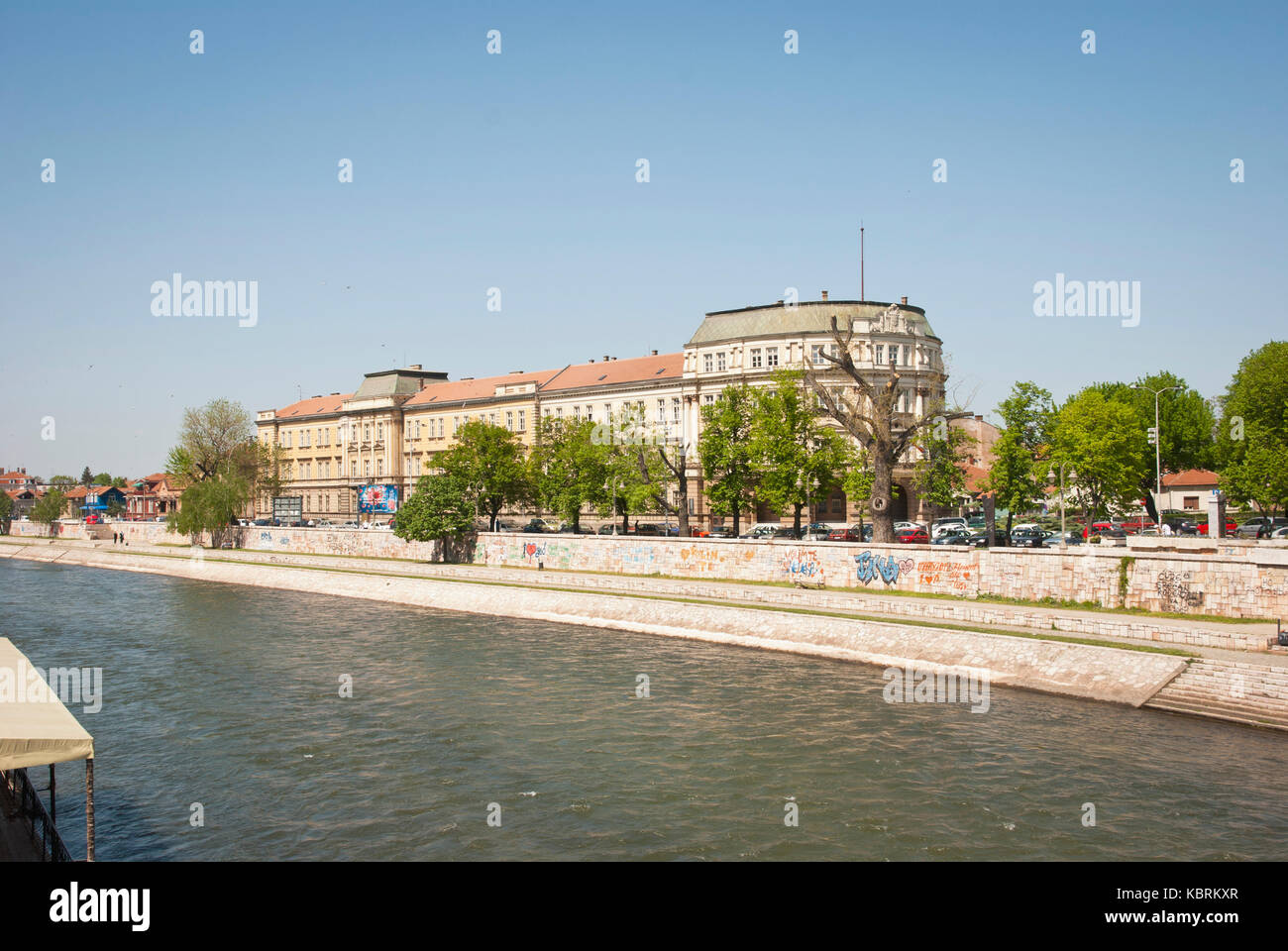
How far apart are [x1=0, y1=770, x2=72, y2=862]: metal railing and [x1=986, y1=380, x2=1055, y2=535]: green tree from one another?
2449 inches

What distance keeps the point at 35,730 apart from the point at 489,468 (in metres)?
72.7

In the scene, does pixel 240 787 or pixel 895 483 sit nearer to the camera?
pixel 240 787

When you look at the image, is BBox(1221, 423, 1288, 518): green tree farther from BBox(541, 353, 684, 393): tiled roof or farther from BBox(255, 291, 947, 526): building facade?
BBox(541, 353, 684, 393): tiled roof

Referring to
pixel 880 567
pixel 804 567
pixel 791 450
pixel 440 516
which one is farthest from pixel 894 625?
pixel 440 516

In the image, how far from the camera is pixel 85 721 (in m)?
29.3

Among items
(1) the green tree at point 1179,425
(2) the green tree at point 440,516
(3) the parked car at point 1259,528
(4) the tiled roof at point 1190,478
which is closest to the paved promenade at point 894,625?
(2) the green tree at point 440,516

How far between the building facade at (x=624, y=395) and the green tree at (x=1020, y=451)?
650 centimetres

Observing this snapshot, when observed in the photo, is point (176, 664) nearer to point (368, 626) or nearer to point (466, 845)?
point (368, 626)

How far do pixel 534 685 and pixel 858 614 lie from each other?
588 inches

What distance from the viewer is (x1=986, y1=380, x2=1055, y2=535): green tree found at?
2704 inches

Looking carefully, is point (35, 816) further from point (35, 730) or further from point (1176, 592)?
point (1176, 592)

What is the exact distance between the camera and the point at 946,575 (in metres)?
43.2

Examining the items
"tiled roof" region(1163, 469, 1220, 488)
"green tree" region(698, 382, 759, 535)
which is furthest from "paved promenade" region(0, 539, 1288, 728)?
"tiled roof" region(1163, 469, 1220, 488)
